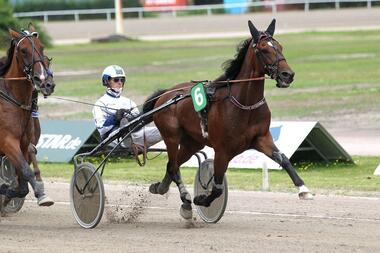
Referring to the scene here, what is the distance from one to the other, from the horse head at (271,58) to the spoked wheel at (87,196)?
1.96 m

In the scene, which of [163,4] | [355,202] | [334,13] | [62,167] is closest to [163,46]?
[334,13]

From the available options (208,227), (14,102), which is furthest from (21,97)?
(208,227)

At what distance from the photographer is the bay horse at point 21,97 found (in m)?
10.4

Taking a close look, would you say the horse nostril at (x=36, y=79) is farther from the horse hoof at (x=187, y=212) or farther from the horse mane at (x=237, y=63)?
the horse hoof at (x=187, y=212)

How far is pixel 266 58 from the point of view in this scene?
10.0 meters

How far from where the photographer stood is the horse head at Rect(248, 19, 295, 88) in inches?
386

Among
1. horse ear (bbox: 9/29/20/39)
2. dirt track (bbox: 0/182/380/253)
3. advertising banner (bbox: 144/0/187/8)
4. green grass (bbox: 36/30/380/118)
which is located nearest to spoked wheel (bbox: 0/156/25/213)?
dirt track (bbox: 0/182/380/253)

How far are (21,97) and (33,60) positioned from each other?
517mm

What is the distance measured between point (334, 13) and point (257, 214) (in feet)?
129

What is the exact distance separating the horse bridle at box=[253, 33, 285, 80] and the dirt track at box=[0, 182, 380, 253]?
55.8 inches

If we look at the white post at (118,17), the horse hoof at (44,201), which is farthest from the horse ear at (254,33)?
the white post at (118,17)

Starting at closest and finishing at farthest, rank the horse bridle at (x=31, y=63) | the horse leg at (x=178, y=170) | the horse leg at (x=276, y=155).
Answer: the horse leg at (x=276, y=155), the horse bridle at (x=31, y=63), the horse leg at (x=178, y=170)

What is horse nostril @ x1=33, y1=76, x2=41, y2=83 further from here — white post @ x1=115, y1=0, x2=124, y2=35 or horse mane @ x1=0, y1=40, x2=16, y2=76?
white post @ x1=115, y1=0, x2=124, y2=35

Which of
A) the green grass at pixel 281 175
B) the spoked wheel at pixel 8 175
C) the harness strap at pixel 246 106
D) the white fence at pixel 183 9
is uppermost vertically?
the harness strap at pixel 246 106
